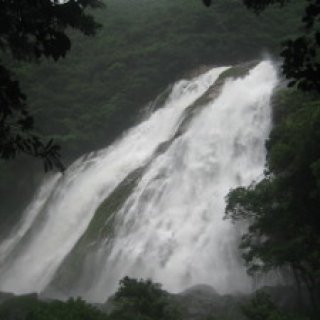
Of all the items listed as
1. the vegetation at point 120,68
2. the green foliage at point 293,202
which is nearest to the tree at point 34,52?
the green foliage at point 293,202

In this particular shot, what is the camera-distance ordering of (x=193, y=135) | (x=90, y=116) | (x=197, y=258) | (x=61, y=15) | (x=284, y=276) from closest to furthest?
(x=61, y=15)
(x=284, y=276)
(x=197, y=258)
(x=193, y=135)
(x=90, y=116)

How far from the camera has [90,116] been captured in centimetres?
4206

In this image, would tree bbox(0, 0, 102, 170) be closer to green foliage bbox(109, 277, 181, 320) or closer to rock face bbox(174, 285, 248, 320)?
green foliage bbox(109, 277, 181, 320)

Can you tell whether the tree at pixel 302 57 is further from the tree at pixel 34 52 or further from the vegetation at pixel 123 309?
the vegetation at pixel 123 309

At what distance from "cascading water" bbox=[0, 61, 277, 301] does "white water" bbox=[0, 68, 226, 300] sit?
0.07 meters

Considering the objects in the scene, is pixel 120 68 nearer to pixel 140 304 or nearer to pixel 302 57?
pixel 140 304

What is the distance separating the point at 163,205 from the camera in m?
27.1

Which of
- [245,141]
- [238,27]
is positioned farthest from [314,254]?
[238,27]

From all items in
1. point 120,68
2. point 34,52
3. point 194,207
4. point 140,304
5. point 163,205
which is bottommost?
point 34,52

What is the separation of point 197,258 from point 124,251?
3.44 metres

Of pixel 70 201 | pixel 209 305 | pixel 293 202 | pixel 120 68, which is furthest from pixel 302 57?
pixel 120 68

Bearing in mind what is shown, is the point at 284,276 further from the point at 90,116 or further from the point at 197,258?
the point at 90,116

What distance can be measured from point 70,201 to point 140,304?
18016 mm

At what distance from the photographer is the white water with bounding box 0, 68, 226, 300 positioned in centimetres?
2997
